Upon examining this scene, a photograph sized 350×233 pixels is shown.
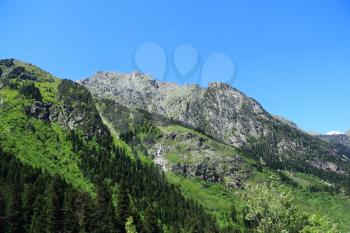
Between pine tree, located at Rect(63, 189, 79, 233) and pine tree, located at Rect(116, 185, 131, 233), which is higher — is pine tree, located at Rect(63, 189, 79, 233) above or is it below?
below

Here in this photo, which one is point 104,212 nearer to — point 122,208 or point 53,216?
point 122,208

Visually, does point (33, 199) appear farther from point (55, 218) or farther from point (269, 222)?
point (269, 222)

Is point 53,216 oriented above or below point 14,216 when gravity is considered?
above

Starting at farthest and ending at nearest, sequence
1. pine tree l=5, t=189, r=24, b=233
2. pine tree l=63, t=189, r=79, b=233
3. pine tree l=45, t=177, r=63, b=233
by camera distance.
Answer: pine tree l=63, t=189, r=79, b=233 < pine tree l=45, t=177, r=63, b=233 < pine tree l=5, t=189, r=24, b=233

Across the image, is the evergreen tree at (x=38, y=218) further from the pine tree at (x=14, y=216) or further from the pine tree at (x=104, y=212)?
the pine tree at (x=104, y=212)

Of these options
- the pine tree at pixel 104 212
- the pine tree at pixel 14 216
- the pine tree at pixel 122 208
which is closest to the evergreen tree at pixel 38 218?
the pine tree at pixel 14 216

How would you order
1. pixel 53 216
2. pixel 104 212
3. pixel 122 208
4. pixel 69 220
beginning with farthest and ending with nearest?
pixel 122 208 < pixel 104 212 < pixel 69 220 < pixel 53 216

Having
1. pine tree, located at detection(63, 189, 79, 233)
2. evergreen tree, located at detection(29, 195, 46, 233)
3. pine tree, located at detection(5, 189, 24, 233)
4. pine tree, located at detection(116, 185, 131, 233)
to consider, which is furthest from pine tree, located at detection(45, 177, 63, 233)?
pine tree, located at detection(116, 185, 131, 233)

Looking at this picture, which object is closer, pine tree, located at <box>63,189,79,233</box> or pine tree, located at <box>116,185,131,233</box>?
pine tree, located at <box>63,189,79,233</box>

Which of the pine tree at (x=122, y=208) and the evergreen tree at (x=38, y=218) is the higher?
the pine tree at (x=122, y=208)

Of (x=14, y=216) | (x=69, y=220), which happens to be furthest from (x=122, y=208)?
(x=14, y=216)

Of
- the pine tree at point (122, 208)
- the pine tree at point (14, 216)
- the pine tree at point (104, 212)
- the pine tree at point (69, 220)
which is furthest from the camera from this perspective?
the pine tree at point (122, 208)

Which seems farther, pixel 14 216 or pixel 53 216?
pixel 53 216

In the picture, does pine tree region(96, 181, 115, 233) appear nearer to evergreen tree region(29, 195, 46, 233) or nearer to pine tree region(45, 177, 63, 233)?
pine tree region(45, 177, 63, 233)
